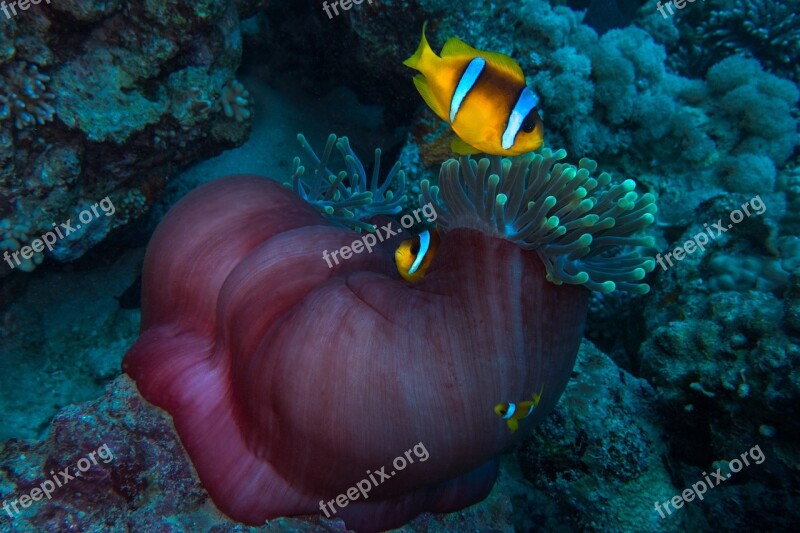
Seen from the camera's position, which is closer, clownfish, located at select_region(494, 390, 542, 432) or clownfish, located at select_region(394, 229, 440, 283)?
clownfish, located at select_region(494, 390, 542, 432)

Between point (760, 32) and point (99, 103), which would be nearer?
point (99, 103)

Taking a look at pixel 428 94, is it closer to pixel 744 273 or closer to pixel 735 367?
pixel 735 367

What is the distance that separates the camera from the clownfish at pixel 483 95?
1.84 m

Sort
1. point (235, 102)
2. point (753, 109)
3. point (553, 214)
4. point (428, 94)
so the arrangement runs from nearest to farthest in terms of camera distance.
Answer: point (428, 94) < point (553, 214) < point (235, 102) < point (753, 109)

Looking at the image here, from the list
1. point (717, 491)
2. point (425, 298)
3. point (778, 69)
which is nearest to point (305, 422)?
point (425, 298)

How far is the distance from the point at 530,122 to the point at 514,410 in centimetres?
112

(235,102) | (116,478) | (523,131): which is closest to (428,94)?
(523,131)

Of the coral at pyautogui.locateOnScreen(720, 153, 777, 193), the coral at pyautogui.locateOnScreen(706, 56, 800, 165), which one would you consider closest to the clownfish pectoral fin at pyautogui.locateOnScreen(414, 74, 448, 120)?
the coral at pyautogui.locateOnScreen(720, 153, 777, 193)

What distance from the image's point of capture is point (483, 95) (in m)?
1.84

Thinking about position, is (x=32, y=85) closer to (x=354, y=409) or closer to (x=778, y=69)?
(x=354, y=409)

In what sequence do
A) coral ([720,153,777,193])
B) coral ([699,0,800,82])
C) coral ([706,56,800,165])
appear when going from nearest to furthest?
1. coral ([720,153,777,193])
2. coral ([706,56,800,165])
3. coral ([699,0,800,82])

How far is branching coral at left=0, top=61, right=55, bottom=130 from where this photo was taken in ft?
7.97

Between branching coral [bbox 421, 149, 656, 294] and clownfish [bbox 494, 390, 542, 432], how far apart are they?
0.50 meters

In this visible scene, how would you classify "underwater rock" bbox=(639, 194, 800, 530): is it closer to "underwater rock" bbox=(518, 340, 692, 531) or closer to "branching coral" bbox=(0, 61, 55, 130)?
"underwater rock" bbox=(518, 340, 692, 531)
